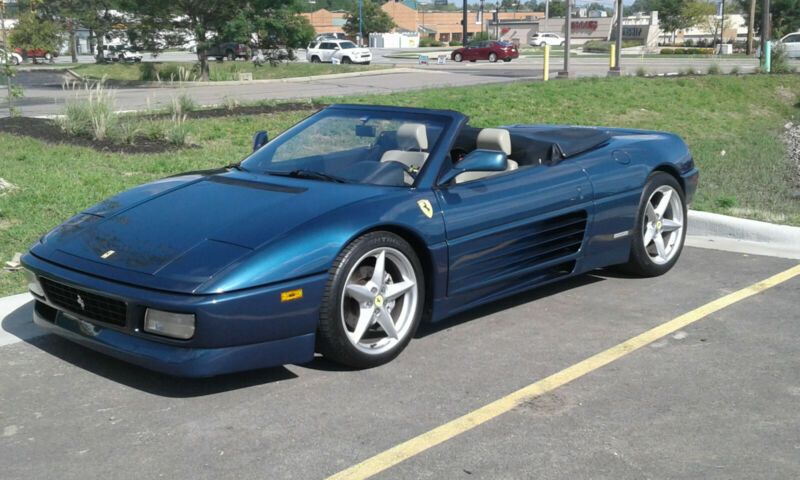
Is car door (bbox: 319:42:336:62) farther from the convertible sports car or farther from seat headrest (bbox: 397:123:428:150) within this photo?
seat headrest (bbox: 397:123:428:150)

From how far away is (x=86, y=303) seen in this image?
4.27 m

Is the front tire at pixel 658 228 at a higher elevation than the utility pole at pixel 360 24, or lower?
lower

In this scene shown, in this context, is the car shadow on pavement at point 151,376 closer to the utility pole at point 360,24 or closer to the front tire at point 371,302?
the front tire at point 371,302

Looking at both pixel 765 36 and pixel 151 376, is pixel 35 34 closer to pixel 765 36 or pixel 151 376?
pixel 765 36

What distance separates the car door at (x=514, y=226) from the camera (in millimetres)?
4949

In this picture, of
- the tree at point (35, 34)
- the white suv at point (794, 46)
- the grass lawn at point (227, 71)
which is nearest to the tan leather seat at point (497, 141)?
the grass lawn at point (227, 71)

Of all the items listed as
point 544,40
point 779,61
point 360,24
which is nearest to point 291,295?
point 779,61

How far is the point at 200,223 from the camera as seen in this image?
4500mm

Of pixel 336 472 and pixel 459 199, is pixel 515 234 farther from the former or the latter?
pixel 336 472

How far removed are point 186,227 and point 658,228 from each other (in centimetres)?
355

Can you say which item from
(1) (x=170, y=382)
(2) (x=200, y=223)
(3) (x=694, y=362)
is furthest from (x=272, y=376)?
(3) (x=694, y=362)

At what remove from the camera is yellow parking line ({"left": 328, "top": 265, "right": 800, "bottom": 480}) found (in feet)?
11.6

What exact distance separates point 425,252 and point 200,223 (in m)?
1.20

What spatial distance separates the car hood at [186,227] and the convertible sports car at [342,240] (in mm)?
12
